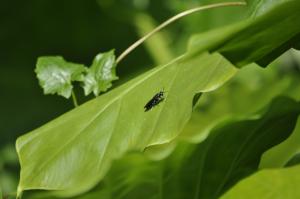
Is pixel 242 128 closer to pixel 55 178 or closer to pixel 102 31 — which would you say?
pixel 55 178

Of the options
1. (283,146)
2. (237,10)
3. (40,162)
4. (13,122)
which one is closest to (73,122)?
(40,162)

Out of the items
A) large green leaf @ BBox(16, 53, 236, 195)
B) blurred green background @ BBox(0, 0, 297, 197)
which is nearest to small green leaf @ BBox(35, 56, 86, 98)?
large green leaf @ BBox(16, 53, 236, 195)

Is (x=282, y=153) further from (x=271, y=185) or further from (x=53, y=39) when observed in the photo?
(x=53, y=39)

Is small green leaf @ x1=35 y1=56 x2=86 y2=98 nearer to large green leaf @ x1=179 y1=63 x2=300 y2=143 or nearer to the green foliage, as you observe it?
the green foliage

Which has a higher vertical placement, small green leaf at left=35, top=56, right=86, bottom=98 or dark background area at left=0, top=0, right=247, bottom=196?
small green leaf at left=35, top=56, right=86, bottom=98

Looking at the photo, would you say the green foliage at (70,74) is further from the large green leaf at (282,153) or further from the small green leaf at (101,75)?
the large green leaf at (282,153)

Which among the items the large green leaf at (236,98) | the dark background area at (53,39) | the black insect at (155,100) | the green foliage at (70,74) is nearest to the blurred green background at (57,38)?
the dark background area at (53,39)

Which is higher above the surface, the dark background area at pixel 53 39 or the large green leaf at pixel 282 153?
the large green leaf at pixel 282 153
